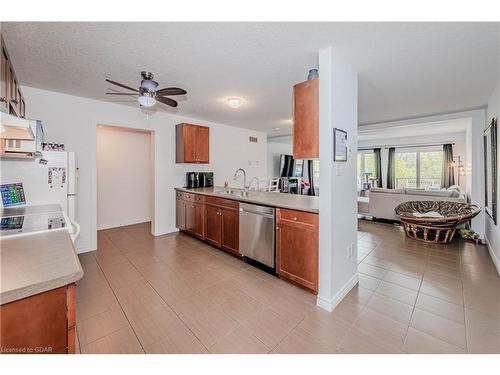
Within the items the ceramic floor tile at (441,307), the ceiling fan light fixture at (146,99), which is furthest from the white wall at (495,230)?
the ceiling fan light fixture at (146,99)

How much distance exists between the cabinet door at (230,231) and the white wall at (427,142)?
678 cm

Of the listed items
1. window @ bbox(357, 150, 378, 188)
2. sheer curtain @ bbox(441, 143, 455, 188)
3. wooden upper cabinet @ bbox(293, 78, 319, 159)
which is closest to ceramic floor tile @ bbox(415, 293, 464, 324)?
wooden upper cabinet @ bbox(293, 78, 319, 159)

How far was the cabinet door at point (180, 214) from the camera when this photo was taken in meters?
4.20

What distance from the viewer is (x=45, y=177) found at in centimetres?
266

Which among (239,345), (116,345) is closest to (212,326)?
(239,345)

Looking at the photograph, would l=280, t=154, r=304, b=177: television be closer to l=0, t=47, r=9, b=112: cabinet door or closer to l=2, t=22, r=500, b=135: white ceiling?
l=2, t=22, r=500, b=135: white ceiling

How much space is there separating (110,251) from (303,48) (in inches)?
150

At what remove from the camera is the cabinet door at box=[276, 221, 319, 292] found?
86.6 inches

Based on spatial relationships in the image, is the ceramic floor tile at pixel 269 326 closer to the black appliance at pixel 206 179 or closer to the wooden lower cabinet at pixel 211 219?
the wooden lower cabinet at pixel 211 219

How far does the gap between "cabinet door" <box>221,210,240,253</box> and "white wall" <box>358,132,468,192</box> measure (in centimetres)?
678

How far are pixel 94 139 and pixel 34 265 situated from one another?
3126mm

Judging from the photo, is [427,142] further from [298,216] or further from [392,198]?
[298,216]
